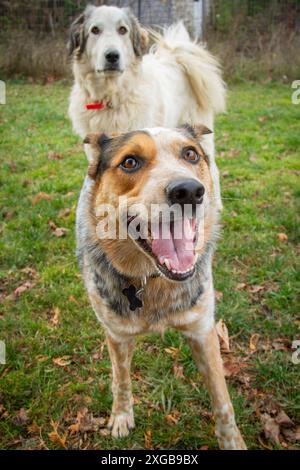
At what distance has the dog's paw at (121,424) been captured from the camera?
251cm

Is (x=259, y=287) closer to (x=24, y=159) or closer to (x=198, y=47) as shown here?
(x=198, y=47)

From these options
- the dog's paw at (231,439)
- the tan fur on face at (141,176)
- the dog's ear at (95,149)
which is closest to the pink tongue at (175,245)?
the tan fur on face at (141,176)

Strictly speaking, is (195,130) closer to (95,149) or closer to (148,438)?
(95,149)

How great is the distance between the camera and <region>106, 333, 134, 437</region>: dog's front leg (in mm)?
2479

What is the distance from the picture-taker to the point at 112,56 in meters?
4.21

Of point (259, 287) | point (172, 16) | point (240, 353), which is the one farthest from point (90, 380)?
point (172, 16)

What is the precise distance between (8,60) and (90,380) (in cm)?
1173

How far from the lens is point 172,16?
13.4 metres

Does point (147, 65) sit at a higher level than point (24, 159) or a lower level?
higher

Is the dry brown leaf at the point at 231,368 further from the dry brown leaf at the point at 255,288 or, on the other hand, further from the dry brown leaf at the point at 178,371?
the dry brown leaf at the point at 255,288

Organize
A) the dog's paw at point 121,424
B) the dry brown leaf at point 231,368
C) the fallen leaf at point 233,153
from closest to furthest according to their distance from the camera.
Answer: the dog's paw at point 121,424 < the dry brown leaf at point 231,368 < the fallen leaf at point 233,153

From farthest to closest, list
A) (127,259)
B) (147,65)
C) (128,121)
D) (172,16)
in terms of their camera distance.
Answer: (172,16), (147,65), (128,121), (127,259)

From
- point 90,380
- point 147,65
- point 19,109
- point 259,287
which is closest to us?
point 90,380

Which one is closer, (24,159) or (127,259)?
(127,259)
